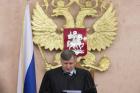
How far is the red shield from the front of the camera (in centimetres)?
452

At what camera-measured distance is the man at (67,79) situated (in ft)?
9.96

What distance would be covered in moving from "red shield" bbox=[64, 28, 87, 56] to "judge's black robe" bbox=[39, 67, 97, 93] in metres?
1.35

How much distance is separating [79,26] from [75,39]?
0.50 ft

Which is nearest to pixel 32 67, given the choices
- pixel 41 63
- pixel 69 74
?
pixel 41 63

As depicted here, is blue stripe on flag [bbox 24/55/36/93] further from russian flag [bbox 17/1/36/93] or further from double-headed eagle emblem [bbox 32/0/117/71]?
double-headed eagle emblem [bbox 32/0/117/71]

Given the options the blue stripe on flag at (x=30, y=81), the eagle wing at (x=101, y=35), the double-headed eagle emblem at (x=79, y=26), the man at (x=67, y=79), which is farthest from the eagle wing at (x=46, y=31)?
the man at (x=67, y=79)

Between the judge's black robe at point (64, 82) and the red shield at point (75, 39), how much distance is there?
1.35m

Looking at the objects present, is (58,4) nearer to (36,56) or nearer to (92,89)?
(36,56)

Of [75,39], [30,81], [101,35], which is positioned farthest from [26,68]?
[101,35]

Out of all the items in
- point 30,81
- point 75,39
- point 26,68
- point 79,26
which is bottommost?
point 30,81

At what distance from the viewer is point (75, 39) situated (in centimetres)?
454

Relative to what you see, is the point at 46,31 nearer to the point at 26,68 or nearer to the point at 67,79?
the point at 26,68

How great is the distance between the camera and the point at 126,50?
4602mm

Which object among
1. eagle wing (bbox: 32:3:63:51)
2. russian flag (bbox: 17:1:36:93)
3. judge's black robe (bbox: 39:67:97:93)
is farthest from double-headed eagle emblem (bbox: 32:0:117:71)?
judge's black robe (bbox: 39:67:97:93)
